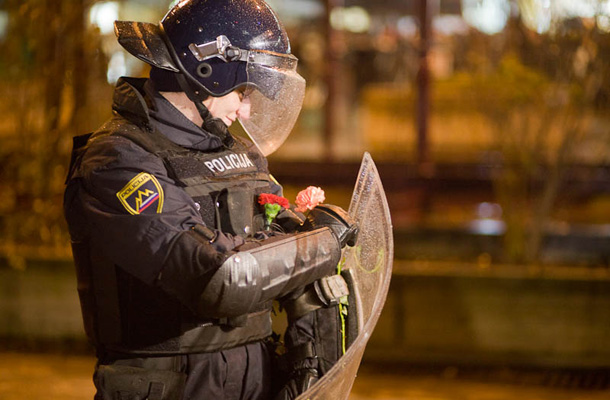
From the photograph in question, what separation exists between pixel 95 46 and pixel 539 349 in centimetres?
409

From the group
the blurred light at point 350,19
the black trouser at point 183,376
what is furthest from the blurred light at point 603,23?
the blurred light at point 350,19

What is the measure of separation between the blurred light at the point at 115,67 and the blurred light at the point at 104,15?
218mm

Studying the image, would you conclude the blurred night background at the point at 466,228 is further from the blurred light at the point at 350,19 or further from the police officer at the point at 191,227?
the police officer at the point at 191,227

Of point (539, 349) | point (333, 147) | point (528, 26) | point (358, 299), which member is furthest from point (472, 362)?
point (333, 147)

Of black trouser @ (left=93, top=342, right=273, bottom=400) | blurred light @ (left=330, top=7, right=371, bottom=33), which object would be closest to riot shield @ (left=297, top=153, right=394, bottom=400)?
black trouser @ (left=93, top=342, right=273, bottom=400)

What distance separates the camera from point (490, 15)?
6.88 metres

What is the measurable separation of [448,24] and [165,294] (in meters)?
7.66

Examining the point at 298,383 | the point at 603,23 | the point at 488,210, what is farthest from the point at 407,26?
the point at 298,383

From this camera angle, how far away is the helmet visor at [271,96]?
7.86 ft

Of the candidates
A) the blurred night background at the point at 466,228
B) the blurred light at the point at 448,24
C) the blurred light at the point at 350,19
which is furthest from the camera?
the blurred light at the point at 350,19

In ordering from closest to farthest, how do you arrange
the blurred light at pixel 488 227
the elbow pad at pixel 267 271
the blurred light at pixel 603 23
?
1. the elbow pad at pixel 267 271
2. the blurred light at pixel 603 23
3. the blurred light at pixel 488 227

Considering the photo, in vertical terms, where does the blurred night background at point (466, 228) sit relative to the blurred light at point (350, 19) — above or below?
below

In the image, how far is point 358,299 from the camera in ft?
7.98

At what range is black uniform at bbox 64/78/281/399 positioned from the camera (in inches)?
81.0
